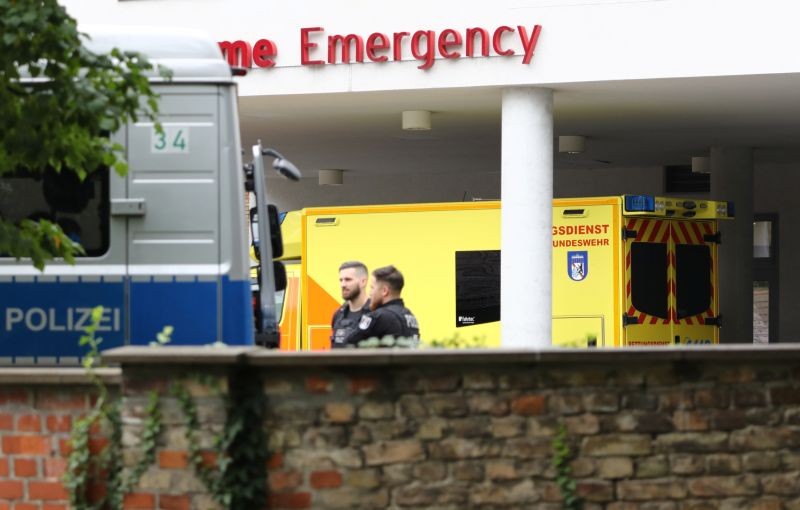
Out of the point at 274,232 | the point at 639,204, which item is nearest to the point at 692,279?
the point at 639,204

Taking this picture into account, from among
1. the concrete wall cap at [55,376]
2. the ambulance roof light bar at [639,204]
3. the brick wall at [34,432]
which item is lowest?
the brick wall at [34,432]

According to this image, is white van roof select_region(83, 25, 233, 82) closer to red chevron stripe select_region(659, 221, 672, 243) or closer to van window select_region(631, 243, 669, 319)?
van window select_region(631, 243, 669, 319)

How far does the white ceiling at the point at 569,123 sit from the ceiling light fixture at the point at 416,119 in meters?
0.13

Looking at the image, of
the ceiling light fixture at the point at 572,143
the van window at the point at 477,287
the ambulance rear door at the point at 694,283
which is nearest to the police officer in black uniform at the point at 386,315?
the van window at the point at 477,287

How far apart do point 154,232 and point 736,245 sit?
53.8ft

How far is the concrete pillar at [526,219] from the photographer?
16.6 metres

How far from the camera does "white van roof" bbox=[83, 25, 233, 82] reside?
27.7 feet

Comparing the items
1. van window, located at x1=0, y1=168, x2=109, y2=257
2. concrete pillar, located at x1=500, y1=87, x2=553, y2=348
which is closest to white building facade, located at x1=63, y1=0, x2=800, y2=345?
concrete pillar, located at x1=500, y1=87, x2=553, y2=348

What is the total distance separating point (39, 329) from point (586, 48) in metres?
9.71

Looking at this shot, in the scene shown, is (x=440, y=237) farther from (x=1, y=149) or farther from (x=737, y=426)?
(x=737, y=426)

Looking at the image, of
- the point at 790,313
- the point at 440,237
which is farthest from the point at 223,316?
the point at 790,313

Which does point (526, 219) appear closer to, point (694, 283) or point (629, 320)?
point (694, 283)

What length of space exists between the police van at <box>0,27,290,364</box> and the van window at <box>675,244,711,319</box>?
7.81 metres

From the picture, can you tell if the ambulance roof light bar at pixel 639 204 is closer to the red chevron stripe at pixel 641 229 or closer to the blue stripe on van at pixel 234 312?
the red chevron stripe at pixel 641 229
